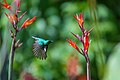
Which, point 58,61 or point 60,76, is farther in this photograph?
point 58,61

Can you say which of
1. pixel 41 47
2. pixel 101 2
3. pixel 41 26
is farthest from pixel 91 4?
pixel 101 2

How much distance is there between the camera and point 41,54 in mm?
296

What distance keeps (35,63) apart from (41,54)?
98 centimetres

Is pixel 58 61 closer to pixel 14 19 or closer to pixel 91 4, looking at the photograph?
pixel 91 4

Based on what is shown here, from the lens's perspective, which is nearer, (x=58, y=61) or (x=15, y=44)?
(x=15, y=44)

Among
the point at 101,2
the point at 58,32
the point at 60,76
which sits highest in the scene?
the point at 101,2

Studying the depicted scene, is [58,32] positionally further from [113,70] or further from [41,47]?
[41,47]

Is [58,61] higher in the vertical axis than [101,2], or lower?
lower

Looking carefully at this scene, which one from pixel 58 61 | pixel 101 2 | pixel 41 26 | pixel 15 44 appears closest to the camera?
pixel 15 44

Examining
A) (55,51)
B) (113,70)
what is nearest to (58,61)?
(55,51)

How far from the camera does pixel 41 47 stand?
0.30m

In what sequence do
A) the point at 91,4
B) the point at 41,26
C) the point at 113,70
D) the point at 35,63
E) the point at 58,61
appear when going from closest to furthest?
the point at 91,4, the point at 113,70, the point at 35,63, the point at 58,61, the point at 41,26

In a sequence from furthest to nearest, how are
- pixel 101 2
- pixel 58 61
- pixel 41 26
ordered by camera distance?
pixel 101 2 → pixel 41 26 → pixel 58 61

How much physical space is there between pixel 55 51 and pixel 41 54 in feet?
4.02
